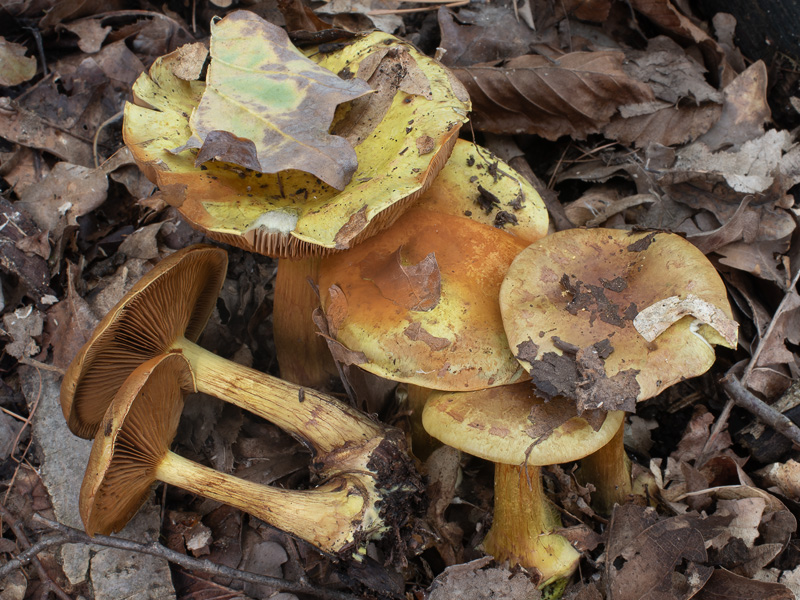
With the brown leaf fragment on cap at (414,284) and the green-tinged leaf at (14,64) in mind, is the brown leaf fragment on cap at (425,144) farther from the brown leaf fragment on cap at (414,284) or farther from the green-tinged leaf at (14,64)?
the green-tinged leaf at (14,64)

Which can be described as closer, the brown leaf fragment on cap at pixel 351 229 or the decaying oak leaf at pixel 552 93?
the brown leaf fragment on cap at pixel 351 229

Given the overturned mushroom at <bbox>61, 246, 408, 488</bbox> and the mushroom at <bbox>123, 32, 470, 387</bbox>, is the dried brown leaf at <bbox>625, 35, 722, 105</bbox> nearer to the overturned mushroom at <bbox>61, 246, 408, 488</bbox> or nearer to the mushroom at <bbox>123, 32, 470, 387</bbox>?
the mushroom at <bbox>123, 32, 470, 387</bbox>

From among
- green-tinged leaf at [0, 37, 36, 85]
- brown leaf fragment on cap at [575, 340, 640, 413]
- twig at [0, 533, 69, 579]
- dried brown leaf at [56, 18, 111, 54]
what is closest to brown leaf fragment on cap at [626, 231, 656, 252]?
brown leaf fragment on cap at [575, 340, 640, 413]

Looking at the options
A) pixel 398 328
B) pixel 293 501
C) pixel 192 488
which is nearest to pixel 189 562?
pixel 192 488

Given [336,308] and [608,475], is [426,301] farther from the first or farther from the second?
[608,475]

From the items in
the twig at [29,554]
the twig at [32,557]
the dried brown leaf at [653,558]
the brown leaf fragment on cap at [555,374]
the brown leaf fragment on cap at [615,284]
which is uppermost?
the brown leaf fragment on cap at [615,284]

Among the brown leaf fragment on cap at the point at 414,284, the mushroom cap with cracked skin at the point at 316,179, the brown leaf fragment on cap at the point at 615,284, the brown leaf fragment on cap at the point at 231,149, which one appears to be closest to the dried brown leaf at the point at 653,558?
the brown leaf fragment on cap at the point at 615,284
